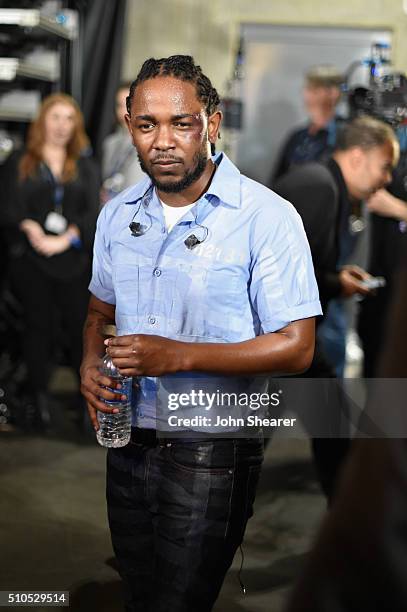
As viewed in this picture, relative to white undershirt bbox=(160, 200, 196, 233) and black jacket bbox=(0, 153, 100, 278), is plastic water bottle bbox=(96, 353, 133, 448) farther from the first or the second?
black jacket bbox=(0, 153, 100, 278)

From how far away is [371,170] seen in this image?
1802 mm

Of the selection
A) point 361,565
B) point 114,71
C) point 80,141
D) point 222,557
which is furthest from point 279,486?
point 114,71

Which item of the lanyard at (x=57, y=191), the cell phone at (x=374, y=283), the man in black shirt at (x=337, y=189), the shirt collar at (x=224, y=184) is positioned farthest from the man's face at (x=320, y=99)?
the shirt collar at (x=224, y=184)

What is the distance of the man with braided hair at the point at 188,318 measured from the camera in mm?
1276

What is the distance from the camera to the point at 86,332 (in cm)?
147

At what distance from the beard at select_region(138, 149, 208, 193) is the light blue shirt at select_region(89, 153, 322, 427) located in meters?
0.03

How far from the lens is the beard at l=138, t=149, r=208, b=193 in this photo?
51.3 inches

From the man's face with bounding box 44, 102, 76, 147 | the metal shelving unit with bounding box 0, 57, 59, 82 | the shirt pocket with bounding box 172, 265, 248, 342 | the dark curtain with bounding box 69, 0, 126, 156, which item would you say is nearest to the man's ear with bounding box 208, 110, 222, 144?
the shirt pocket with bounding box 172, 265, 248, 342

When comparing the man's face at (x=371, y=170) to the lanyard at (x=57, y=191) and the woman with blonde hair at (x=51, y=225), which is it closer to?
the woman with blonde hair at (x=51, y=225)

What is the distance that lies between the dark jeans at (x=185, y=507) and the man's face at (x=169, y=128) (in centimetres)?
38

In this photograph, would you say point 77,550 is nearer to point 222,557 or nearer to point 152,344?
point 222,557

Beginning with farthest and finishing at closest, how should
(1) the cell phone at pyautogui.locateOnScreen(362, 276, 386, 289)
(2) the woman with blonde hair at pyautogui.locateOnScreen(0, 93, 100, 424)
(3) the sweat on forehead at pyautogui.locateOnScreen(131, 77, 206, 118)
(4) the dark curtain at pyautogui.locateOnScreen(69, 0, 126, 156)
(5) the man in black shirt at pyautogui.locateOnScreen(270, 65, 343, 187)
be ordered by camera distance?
(4) the dark curtain at pyautogui.locateOnScreen(69, 0, 126, 156)
(2) the woman with blonde hair at pyautogui.locateOnScreen(0, 93, 100, 424)
(5) the man in black shirt at pyautogui.locateOnScreen(270, 65, 343, 187)
(1) the cell phone at pyautogui.locateOnScreen(362, 276, 386, 289)
(3) the sweat on forehead at pyautogui.locateOnScreen(131, 77, 206, 118)

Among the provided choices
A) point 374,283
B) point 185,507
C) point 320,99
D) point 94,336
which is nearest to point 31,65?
point 320,99

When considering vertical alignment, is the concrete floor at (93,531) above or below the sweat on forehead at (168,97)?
below
